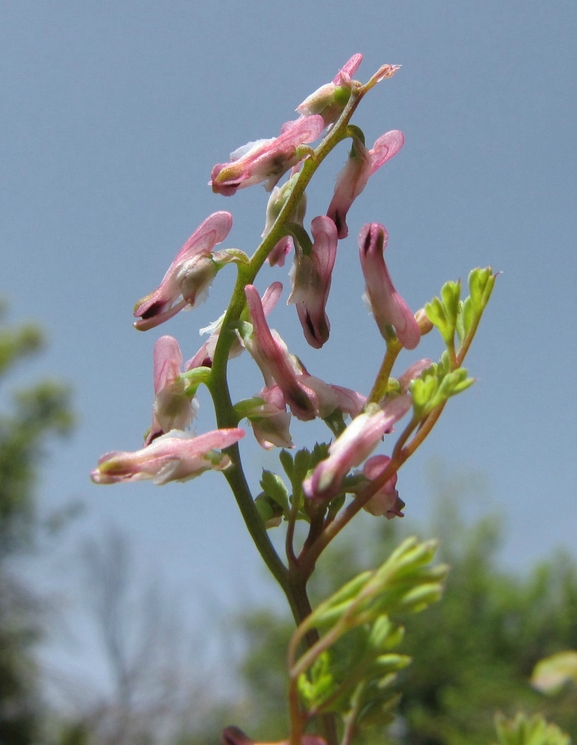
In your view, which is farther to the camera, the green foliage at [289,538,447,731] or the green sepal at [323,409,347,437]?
the green sepal at [323,409,347,437]

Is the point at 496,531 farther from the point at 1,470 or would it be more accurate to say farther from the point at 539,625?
the point at 1,470

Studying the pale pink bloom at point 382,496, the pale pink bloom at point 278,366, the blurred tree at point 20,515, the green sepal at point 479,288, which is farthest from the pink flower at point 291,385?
the blurred tree at point 20,515

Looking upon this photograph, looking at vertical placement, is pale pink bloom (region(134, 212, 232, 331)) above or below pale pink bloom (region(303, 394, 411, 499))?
above

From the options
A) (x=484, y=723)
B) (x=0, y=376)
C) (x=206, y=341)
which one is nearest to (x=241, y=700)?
(x=484, y=723)

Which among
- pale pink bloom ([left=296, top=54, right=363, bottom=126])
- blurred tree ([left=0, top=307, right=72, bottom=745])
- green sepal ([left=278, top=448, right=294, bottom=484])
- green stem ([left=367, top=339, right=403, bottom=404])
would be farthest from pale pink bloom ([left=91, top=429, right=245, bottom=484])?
blurred tree ([left=0, top=307, right=72, bottom=745])

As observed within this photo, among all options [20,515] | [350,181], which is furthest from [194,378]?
[20,515]

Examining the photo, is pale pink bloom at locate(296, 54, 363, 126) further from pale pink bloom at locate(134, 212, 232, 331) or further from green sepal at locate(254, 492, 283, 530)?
green sepal at locate(254, 492, 283, 530)

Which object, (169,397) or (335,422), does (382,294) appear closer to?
(335,422)

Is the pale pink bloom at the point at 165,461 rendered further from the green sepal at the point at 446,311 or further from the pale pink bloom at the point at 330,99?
the pale pink bloom at the point at 330,99
